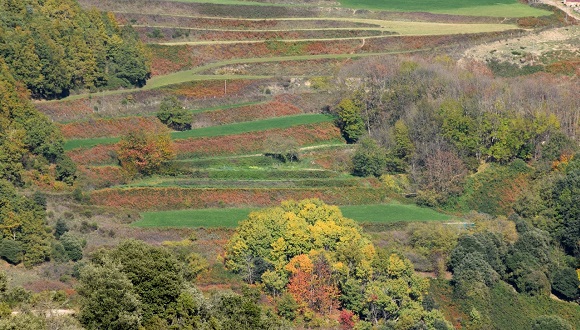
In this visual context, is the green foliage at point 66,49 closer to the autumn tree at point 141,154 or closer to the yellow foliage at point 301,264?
A: the autumn tree at point 141,154

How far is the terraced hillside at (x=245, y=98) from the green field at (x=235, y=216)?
0.36m

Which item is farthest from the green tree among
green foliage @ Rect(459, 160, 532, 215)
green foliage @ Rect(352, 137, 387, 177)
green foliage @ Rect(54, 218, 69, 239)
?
green foliage @ Rect(352, 137, 387, 177)

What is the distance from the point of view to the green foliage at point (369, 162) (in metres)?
92.8

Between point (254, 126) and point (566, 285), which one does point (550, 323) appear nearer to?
point (566, 285)

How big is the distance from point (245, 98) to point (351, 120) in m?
8.47

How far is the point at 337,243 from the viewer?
7756 cm

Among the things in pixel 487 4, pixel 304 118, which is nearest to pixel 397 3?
pixel 487 4

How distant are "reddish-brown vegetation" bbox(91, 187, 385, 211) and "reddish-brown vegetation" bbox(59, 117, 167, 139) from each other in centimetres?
804

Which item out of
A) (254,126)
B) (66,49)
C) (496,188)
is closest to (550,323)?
(496,188)

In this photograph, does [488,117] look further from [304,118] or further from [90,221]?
[90,221]

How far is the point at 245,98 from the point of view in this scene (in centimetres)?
10394

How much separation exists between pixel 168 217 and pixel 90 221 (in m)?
4.80

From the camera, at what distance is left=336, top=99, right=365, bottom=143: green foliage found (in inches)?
3890

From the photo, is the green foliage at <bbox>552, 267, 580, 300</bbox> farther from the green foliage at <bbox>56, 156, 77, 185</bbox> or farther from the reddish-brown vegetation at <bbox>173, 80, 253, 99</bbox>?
the reddish-brown vegetation at <bbox>173, 80, 253, 99</bbox>
